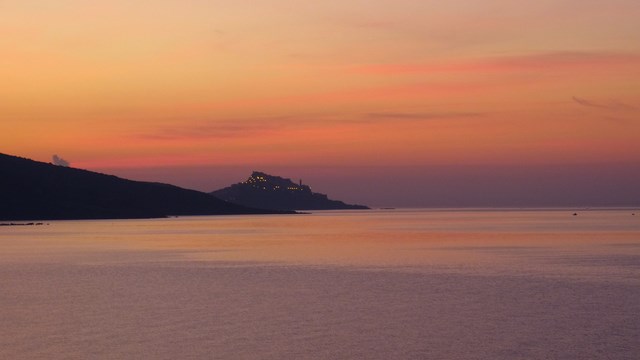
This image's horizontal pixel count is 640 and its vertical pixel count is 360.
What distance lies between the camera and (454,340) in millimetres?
31219

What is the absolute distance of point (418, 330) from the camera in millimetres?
33469

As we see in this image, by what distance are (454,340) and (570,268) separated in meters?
34.9

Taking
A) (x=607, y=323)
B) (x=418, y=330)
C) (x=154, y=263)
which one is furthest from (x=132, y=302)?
(x=154, y=263)

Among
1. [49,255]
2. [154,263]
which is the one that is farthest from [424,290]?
[49,255]

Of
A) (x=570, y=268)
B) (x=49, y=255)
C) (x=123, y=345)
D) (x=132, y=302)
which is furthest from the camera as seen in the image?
(x=49, y=255)

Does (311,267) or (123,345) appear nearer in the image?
(123,345)

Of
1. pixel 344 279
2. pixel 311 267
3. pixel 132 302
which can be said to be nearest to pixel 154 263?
pixel 311 267

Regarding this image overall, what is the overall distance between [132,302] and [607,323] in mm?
22202

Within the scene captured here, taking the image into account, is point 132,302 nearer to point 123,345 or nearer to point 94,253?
point 123,345

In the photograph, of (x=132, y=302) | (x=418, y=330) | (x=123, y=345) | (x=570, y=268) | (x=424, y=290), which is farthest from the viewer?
(x=570, y=268)

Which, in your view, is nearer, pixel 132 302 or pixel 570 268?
pixel 132 302

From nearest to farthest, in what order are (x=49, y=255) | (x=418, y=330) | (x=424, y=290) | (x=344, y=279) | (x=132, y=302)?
(x=418, y=330) < (x=132, y=302) < (x=424, y=290) < (x=344, y=279) < (x=49, y=255)

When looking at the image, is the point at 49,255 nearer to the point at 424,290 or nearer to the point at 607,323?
the point at 424,290

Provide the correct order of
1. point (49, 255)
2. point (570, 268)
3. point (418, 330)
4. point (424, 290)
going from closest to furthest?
point (418, 330) < point (424, 290) < point (570, 268) < point (49, 255)
